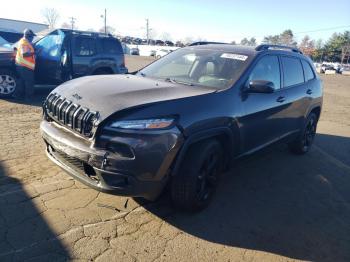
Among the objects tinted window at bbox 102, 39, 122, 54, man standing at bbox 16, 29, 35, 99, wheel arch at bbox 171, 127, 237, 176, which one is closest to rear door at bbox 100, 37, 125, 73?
tinted window at bbox 102, 39, 122, 54

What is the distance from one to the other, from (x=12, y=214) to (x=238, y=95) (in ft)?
8.91

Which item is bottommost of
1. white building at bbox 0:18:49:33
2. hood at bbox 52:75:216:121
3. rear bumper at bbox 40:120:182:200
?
rear bumper at bbox 40:120:182:200

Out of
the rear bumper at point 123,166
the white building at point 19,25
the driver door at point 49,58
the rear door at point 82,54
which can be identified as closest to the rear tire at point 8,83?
the driver door at point 49,58

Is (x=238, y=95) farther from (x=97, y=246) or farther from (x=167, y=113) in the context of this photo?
(x=97, y=246)

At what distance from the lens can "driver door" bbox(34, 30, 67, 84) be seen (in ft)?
29.6

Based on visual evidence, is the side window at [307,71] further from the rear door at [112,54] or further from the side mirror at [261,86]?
the rear door at [112,54]

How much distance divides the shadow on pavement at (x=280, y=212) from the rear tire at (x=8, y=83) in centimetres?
669

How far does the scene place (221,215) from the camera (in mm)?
3787

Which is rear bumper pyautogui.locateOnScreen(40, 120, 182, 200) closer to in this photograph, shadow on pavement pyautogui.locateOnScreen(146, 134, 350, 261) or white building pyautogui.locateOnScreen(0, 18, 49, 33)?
shadow on pavement pyautogui.locateOnScreen(146, 134, 350, 261)

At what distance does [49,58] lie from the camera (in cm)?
916

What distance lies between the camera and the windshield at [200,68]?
408 cm

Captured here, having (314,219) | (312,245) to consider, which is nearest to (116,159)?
(312,245)

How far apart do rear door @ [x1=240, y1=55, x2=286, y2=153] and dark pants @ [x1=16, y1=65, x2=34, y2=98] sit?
655 cm

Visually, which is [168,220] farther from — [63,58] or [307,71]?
[63,58]
